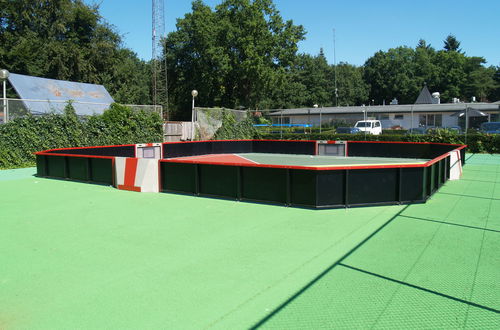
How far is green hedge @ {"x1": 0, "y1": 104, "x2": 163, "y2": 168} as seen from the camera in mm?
20469

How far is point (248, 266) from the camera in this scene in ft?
21.0

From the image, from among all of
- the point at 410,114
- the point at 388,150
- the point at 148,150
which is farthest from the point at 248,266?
the point at 410,114

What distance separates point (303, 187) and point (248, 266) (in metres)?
4.58

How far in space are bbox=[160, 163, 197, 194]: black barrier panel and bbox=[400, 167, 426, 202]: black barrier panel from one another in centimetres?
603

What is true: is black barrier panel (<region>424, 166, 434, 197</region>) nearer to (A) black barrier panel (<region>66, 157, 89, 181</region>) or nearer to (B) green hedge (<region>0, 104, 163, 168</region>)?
(A) black barrier panel (<region>66, 157, 89, 181</region>)

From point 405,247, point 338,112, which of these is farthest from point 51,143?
point 338,112

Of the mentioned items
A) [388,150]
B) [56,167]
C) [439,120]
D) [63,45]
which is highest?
[63,45]

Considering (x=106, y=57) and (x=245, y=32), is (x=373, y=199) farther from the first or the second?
(x=106, y=57)

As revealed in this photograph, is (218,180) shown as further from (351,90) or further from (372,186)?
(351,90)

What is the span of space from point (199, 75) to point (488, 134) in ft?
116

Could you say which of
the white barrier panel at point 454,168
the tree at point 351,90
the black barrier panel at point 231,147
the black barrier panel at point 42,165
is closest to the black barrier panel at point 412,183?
the white barrier panel at point 454,168

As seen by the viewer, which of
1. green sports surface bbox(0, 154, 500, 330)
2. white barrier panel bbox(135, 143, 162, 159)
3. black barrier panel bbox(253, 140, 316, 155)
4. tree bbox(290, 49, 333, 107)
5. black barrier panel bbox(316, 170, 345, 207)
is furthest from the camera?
tree bbox(290, 49, 333, 107)

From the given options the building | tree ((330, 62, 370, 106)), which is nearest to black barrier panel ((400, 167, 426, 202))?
the building

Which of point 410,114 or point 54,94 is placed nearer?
point 54,94
